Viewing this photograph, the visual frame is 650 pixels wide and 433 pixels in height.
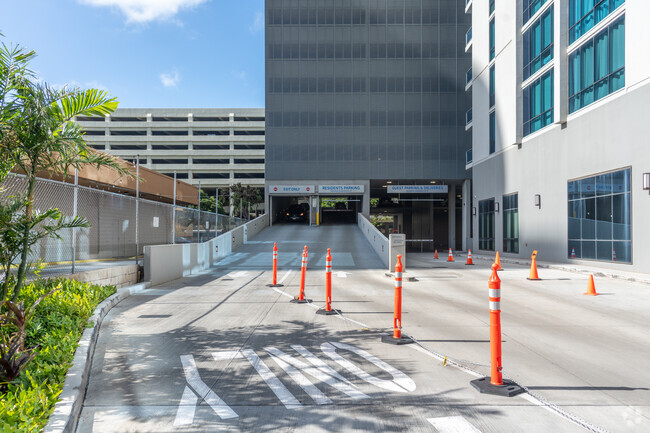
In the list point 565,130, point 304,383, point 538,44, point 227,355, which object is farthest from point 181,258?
point 538,44

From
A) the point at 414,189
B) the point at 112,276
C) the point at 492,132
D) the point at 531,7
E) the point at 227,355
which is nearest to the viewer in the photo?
the point at 227,355

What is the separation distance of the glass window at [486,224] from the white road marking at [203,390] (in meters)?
34.4

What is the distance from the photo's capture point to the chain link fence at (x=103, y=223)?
10.2 meters

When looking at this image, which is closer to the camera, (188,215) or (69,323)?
(69,323)

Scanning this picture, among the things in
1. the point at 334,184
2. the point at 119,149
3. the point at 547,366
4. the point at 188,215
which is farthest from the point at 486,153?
the point at 119,149

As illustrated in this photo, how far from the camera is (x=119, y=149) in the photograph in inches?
3784

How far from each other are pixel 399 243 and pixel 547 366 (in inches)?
550

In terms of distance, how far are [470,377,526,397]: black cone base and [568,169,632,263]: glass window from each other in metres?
18.0

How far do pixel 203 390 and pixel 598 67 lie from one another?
24209 mm

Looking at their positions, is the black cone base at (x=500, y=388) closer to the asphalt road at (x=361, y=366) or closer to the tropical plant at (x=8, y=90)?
the asphalt road at (x=361, y=366)

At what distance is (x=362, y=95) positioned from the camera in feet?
172

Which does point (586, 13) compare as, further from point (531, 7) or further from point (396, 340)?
point (396, 340)

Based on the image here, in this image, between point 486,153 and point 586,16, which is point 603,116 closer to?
point 586,16

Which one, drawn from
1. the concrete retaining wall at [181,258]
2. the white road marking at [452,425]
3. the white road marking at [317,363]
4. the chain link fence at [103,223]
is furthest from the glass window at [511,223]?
the white road marking at [452,425]
